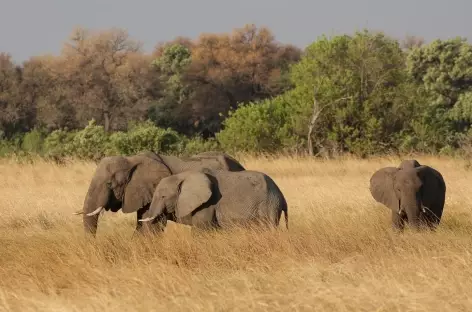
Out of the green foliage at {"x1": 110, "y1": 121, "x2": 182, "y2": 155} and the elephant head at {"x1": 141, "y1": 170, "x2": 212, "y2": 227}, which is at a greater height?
the elephant head at {"x1": 141, "y1": 170, "x2": 212, "y2": 227}

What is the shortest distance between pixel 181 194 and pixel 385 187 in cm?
291

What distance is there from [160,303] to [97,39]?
4320cm

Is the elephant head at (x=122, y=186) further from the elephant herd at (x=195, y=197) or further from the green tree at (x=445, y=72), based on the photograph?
the green tree at (x=445, y=72)

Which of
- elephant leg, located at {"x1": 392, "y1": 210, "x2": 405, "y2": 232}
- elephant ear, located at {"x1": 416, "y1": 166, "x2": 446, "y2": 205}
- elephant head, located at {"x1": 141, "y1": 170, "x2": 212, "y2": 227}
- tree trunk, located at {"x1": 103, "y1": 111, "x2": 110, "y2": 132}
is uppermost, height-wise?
elephant head, located at {"x1": 141, "y1": 170, "x2": 212, "y2": 227}

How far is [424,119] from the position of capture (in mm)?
28266

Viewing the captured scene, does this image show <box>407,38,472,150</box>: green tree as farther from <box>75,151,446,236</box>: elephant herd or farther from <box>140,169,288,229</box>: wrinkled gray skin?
<box>140,169,288,229</box>: wrinkled gray skin

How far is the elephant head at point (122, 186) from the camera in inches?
420

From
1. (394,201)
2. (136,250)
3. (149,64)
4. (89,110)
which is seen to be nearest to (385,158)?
(394,201)

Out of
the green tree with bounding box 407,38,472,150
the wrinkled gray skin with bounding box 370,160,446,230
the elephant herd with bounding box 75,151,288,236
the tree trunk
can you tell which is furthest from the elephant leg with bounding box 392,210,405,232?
the tree trunk

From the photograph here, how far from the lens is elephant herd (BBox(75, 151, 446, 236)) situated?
9.83 m

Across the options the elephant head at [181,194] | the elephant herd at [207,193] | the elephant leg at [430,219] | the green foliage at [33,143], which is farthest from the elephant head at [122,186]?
the green foliage at [33,143]

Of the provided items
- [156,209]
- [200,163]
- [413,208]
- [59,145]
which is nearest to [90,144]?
[59,145]

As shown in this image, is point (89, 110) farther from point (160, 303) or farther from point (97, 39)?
point (160, 303)

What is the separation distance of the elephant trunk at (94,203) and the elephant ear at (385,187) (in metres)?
3.37
